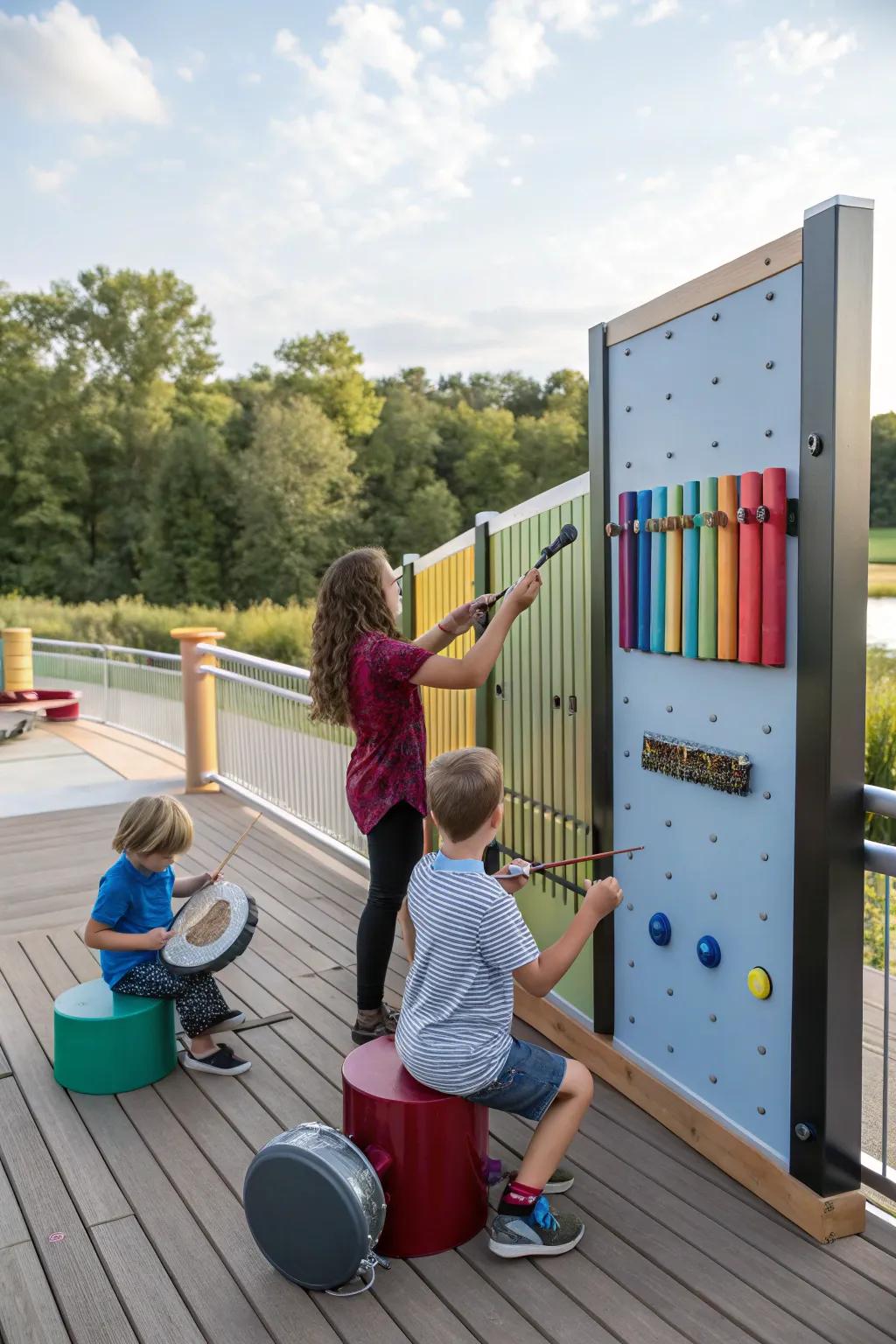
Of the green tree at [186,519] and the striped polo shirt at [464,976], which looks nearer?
the striped polo shirt at [464,976]

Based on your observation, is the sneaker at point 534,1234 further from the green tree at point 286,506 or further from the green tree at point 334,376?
→ the green tree at point 334,376

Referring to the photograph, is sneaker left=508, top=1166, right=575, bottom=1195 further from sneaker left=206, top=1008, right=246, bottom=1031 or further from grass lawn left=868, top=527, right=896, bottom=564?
grass lawn left=868, top=527, right=896, bottom=564

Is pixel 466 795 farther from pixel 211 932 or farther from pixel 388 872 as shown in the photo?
pixel 211 932

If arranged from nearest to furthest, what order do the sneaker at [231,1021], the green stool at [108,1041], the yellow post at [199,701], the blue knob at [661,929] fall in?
the blue knob at [661,929] → the green stool at [108,1041] → the sneaker at [231,1021] → the yellow post at [199,701]

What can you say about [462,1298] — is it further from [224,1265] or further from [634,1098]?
[634,1098]

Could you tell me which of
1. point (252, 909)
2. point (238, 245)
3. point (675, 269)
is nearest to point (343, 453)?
point (238, 245)

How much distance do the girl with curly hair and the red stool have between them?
922 mm

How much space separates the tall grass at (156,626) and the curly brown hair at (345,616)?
1675 cm

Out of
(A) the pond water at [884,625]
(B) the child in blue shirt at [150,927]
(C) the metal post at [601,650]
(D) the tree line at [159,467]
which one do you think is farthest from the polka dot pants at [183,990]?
(D) the tree line at [159,467]

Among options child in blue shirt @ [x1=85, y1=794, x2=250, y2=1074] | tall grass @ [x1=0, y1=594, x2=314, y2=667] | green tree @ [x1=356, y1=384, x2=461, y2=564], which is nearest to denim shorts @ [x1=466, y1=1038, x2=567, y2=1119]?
child in blue shirt @ [x1=85, y1=794, x2=250, y2=1074]

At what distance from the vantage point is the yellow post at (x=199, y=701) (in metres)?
7.58

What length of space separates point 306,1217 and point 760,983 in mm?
1209

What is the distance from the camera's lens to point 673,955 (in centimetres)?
318

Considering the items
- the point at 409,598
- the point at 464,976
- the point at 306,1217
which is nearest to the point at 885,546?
the point at 409,598
